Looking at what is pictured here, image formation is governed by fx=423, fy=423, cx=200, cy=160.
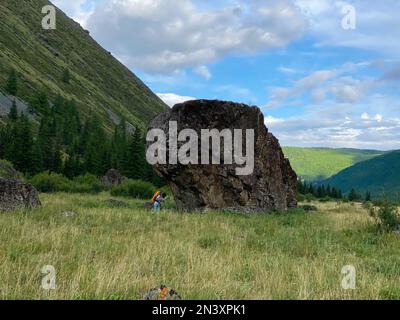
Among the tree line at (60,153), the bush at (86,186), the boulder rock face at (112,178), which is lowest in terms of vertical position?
the bush at (86,186)

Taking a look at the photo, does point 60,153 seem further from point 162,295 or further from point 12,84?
point 162,295

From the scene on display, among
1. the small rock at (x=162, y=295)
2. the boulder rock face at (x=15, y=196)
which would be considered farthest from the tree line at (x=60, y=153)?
the small rock at (x=162, y=295)

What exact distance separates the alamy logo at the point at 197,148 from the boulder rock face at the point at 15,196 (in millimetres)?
5935

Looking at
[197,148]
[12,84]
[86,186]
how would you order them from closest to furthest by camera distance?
[197,148], [86,186], [12,84]

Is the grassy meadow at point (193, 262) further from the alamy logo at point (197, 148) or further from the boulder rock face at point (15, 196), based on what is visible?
the alamy logo at point (197, 148)

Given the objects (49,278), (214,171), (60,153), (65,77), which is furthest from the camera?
(65,77)

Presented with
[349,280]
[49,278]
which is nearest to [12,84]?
[49,278]

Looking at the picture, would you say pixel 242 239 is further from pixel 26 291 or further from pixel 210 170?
pixel 210 170

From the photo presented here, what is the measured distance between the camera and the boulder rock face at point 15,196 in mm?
15125

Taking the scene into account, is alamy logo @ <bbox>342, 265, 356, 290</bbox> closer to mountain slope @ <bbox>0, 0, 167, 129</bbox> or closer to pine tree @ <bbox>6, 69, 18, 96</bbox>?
pine tree @ <bbox>6, 69, 18, 96</bbox>

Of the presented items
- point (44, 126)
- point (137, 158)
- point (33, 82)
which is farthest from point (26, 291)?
point (33, 82)

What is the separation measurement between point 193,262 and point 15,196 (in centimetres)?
1062

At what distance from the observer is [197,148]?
63.8 feet

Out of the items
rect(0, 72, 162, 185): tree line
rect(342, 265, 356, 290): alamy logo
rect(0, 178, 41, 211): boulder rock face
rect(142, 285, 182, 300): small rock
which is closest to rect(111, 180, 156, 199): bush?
rect(0, 72, 162, 185): tree line
